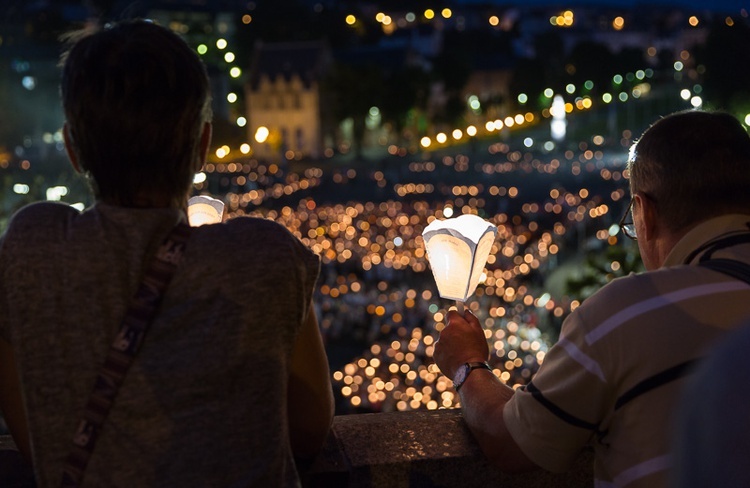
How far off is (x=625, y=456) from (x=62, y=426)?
1.00 meters

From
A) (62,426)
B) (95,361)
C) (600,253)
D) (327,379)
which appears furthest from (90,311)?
(600,253)

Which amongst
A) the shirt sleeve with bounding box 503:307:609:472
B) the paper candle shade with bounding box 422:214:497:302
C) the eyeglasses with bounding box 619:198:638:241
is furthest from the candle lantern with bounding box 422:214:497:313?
the shirt sleeve with bounding box 503:307:609:472

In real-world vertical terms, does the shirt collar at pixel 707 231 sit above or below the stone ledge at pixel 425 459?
above

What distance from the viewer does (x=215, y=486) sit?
1.55 m

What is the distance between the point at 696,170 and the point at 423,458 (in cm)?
101

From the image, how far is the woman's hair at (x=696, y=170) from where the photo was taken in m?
1.98

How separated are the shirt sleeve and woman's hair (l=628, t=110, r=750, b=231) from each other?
36 centimetres

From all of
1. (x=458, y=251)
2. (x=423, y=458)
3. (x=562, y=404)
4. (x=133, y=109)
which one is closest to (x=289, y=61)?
(x=423, y=458)

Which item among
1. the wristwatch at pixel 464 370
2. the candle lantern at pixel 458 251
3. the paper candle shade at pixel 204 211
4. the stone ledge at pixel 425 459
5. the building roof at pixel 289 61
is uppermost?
the building roof at pixel 289 61

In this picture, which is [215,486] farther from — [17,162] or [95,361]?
[17,162]

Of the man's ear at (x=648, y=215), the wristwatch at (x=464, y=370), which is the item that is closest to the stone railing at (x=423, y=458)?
the wristwatch at (x=464, y=370)

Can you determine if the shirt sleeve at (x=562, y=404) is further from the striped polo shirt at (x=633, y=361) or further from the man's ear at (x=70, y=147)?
the man's ear at (x=70, y=147)

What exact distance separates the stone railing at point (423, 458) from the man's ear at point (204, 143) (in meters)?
0.96

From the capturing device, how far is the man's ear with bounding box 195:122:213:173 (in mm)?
1675
